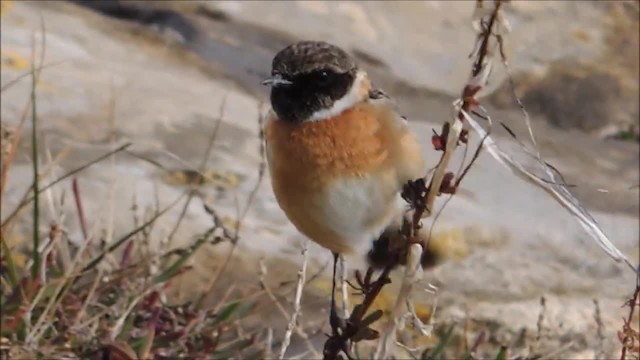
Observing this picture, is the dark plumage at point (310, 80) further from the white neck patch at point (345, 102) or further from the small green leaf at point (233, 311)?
the small green leaf at point (233, 311)

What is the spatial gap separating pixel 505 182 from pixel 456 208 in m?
0.52

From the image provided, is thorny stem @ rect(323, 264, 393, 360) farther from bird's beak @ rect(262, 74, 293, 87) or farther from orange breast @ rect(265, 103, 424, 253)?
bird's beak @ rect(262, 74, 293, 87)

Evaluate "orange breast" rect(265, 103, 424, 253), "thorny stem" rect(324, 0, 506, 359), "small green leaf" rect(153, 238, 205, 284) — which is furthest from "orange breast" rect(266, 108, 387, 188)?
"small green leaf" rect(153, 238, 205, 284)

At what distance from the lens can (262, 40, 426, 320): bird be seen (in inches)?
72.9

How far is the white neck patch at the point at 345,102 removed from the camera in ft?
6.44

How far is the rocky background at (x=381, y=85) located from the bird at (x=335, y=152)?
3.10 ft

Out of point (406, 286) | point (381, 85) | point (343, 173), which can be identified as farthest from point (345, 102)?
point (381, 85)

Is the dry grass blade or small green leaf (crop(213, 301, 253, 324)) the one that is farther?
small green leaf (crop(213, 301, 253, 324))

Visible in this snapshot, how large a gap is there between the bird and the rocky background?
95 centimetres

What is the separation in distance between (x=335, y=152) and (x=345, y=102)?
13 cm

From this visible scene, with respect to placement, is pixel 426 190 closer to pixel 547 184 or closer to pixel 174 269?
pixel 547 184

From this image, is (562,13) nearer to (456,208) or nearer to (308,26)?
(308,26)

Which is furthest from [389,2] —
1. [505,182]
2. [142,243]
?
[142,243]

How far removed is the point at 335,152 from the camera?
74.2 inches
